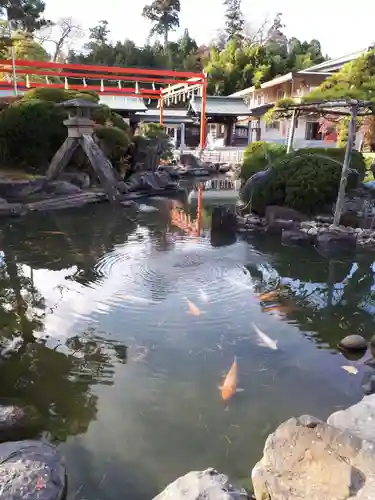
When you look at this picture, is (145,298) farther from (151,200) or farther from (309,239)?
(151,200)

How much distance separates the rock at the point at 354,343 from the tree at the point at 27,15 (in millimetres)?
48067

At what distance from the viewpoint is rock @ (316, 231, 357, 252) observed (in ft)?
36.4

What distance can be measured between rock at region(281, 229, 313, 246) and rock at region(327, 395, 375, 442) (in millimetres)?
7488

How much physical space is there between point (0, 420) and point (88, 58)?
54.0 meters

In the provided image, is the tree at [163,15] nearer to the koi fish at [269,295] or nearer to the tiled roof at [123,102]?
the tiled roof at [123,102]

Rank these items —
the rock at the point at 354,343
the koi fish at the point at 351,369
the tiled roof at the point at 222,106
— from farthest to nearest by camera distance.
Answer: the tiled roof at the point at 222,106 → the rock at the point at 354,343 → the koi fish at the point at 351,369

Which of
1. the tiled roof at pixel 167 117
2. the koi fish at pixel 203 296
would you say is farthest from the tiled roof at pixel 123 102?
the koi fish at pixel 203 296

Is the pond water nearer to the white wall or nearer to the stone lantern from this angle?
the stone lantern

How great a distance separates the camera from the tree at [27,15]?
142ft

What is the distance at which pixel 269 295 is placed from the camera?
812cm

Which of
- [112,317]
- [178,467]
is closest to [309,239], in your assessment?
[112,317]

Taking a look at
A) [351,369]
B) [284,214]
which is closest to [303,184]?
[284,214]

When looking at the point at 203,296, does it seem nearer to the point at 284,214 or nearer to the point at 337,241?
the point at 337,241

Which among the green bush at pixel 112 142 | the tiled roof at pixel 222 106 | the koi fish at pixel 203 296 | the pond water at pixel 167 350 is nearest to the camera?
the pond water at pixel 167 350
